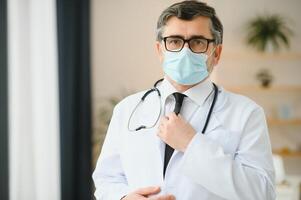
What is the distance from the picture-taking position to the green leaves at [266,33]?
4.61 m

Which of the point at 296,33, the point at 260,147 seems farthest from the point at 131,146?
the point at 296,33

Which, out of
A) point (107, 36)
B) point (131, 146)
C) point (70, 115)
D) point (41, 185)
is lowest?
point (41, 185)

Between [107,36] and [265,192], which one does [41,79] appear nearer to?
[107,36]

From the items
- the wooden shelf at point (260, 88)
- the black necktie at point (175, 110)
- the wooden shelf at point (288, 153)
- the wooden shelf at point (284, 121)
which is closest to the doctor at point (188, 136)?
the black necktie at point (175, 110)

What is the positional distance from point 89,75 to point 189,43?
317cm

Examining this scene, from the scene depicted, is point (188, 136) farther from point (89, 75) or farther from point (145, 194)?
point (89, 75)

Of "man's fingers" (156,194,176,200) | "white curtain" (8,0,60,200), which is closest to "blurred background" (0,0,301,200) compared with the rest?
"white curtain" (8,0,60,200)

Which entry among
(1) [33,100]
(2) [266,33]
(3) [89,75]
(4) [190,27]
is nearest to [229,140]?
(4) [190,27]

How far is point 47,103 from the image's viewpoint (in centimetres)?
333

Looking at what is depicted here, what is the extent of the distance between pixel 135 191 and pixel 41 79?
2172 mm

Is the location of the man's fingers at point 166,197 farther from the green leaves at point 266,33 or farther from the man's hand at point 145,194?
the green leaves at point 266,33

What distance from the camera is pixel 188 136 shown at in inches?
47.4

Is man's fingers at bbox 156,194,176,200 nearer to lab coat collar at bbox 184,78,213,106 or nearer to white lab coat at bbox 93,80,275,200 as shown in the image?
white lab coat at bbox 93,80,275,200

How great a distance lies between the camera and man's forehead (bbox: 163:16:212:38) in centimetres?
124
